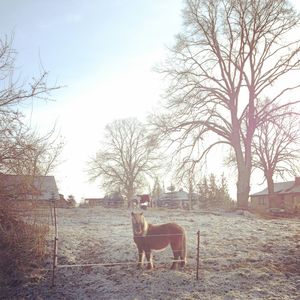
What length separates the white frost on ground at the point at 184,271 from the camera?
8578mm

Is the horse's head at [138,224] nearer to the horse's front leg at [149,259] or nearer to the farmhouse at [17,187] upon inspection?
the horse's front leg at [149,259]

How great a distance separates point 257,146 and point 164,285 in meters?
33.1

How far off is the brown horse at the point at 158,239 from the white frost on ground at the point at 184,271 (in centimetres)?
33

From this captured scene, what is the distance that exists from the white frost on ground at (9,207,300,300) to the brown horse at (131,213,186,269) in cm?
33

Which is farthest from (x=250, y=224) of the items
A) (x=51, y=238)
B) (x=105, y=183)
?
(x=105, y=183)

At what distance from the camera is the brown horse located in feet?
32.4

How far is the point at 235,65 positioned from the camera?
2691 centimetres

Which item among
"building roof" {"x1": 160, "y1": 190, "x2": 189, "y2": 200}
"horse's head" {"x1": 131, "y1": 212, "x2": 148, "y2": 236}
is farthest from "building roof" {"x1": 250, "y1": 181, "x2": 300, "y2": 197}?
"horse's head" {"x1": 131, "y1": 212, "x2": 148, "y2": 236}

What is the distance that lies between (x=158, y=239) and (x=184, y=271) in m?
1.03

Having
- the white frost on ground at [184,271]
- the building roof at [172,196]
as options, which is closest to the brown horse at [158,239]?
the white frost on ground at [184,271]

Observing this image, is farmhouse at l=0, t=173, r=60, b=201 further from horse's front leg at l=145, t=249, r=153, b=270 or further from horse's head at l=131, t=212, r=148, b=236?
horse's front leg at l=145, t=249, r=153, b=270

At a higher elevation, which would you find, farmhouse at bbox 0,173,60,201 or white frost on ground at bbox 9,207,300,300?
farmhouse at bbox 0,173,60,201

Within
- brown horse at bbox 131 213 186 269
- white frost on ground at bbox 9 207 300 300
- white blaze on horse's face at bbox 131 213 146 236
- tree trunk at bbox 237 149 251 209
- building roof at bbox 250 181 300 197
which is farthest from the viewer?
building roof at bbox 250 181 300 197

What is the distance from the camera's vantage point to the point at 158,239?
995 cm
